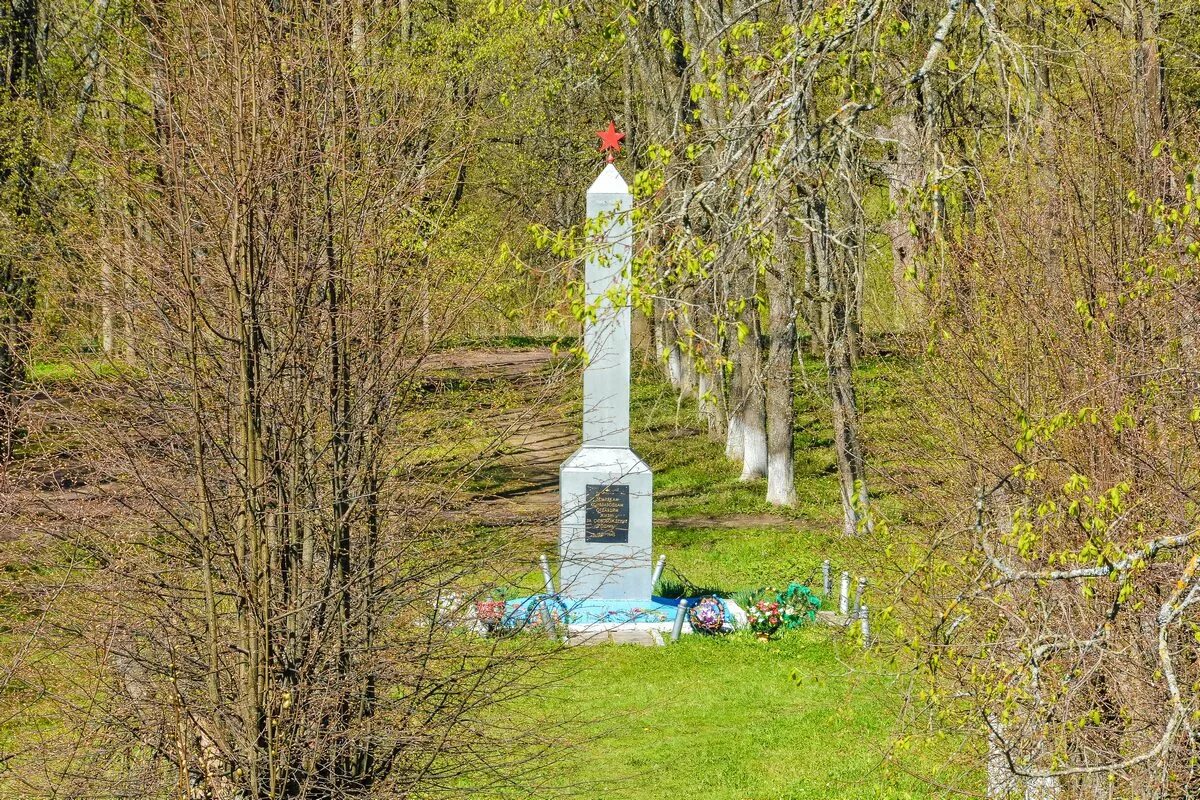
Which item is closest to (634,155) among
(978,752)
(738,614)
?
(738,614)

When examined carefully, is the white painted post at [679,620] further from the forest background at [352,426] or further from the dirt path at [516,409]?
the forest background at [352,426]

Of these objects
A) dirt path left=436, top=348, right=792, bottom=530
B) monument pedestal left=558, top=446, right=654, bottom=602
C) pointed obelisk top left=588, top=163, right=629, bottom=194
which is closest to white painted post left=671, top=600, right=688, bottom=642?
monument pedestal left=558, top=446, right=654, bottom=602

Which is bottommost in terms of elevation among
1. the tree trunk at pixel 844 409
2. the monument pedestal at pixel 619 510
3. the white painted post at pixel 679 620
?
the white painted post at pixel 679 620

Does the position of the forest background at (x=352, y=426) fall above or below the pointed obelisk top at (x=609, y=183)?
below

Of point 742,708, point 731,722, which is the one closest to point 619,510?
point 742,708

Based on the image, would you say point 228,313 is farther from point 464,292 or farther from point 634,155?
point 634,155

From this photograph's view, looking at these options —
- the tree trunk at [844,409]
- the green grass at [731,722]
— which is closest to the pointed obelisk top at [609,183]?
the tree trunk at [844,409]

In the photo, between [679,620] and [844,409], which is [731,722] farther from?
[844,409]

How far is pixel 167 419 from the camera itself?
20.9ft

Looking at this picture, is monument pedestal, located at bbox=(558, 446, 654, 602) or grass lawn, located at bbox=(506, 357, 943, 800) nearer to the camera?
grass lawn, located at bbox=(506, 357, 943, 800)

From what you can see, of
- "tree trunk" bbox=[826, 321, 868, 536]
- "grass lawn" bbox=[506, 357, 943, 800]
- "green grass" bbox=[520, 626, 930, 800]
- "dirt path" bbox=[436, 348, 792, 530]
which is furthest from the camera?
"tree trunk" bbox=[826, 321, 868, 536]

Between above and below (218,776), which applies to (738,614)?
below

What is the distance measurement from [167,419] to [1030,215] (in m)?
6.09

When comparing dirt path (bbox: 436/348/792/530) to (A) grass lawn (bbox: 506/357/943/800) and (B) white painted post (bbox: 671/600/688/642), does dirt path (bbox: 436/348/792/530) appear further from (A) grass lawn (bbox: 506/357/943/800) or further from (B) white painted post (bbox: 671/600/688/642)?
(B) white painted post (bbox: 671/600/688/642)
